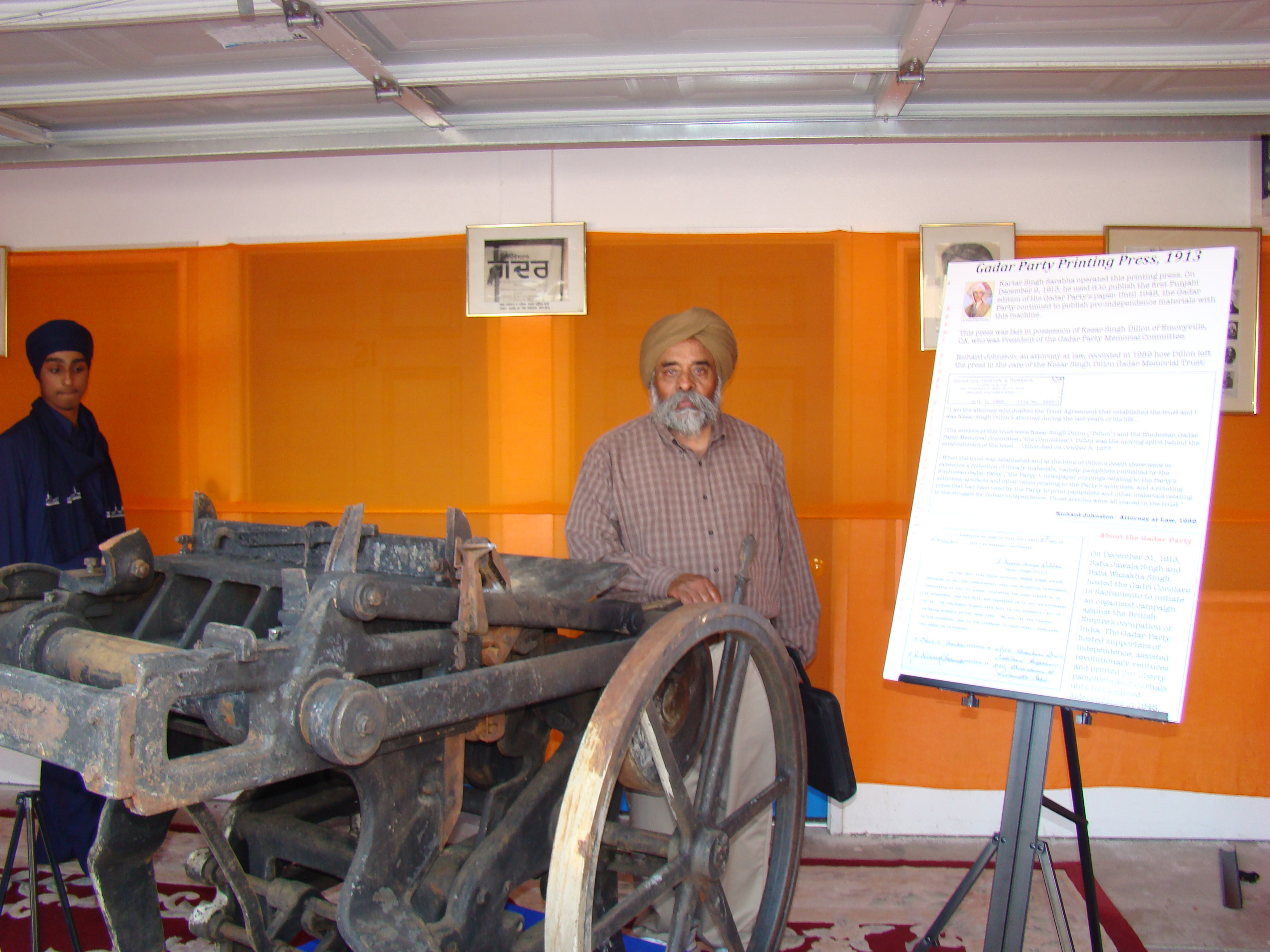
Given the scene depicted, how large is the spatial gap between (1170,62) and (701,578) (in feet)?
6.43

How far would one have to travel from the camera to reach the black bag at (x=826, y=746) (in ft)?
7.67

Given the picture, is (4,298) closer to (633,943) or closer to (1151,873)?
(633,943)

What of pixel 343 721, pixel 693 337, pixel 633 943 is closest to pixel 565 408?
pixel 693 337

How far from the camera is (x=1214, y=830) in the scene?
10.5ft

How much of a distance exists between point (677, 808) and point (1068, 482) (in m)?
1.05

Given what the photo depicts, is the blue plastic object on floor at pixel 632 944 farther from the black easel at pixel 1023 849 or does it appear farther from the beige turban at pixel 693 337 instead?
the beige turban at pixel 693 337

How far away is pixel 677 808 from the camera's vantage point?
1689mm

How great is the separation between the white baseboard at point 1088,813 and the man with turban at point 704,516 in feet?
3.04

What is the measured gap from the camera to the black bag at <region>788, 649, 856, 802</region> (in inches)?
92.0

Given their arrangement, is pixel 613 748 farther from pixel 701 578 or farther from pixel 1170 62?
pixel 1170 62

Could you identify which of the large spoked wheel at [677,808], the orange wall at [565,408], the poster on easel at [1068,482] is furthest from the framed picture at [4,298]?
the poster on easel at [1068,482]

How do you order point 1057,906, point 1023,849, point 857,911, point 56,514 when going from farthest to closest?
1. point 56,514
2. point 857,911
3. point 1057,906
4. point 1023,849

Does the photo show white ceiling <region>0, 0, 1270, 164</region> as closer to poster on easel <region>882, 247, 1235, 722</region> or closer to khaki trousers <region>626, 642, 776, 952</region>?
poster on easel <region>882, 247, 1235, 722</region>

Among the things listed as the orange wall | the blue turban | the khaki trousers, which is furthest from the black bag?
the blue turban
